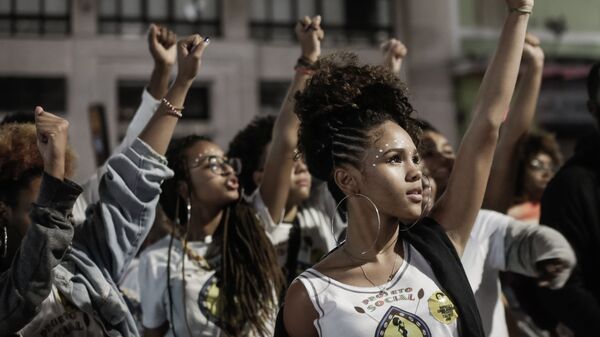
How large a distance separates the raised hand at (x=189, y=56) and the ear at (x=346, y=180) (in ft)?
2.34

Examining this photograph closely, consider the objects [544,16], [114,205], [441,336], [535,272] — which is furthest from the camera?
[544,16]

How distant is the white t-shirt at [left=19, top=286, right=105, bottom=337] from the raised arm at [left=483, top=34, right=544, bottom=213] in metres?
1.72

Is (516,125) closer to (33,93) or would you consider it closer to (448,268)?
(448,268)

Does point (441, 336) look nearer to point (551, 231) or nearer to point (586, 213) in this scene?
point (551, 231)

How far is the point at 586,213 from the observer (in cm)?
307

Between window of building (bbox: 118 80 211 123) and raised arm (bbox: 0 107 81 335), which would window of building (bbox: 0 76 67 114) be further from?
raised arm (bbox: 0 107 81 335)

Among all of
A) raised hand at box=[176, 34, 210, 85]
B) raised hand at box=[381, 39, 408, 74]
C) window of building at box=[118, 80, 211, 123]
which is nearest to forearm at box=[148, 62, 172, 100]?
raised hand at box=[176, 34, 210, 85]

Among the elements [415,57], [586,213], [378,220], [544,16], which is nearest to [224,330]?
[378,220]

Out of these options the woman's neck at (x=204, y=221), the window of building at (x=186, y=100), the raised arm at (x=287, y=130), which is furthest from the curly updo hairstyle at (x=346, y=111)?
the window of building at (x=186, y=100)

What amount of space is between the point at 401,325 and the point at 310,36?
57.4 inches

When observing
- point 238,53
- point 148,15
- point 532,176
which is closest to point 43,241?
point 532,176

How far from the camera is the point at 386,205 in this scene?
227 centimetres

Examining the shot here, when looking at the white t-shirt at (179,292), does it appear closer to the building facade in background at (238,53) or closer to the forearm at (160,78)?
the forearm at (160,78)

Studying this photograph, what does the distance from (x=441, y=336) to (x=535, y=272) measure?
774 mm
